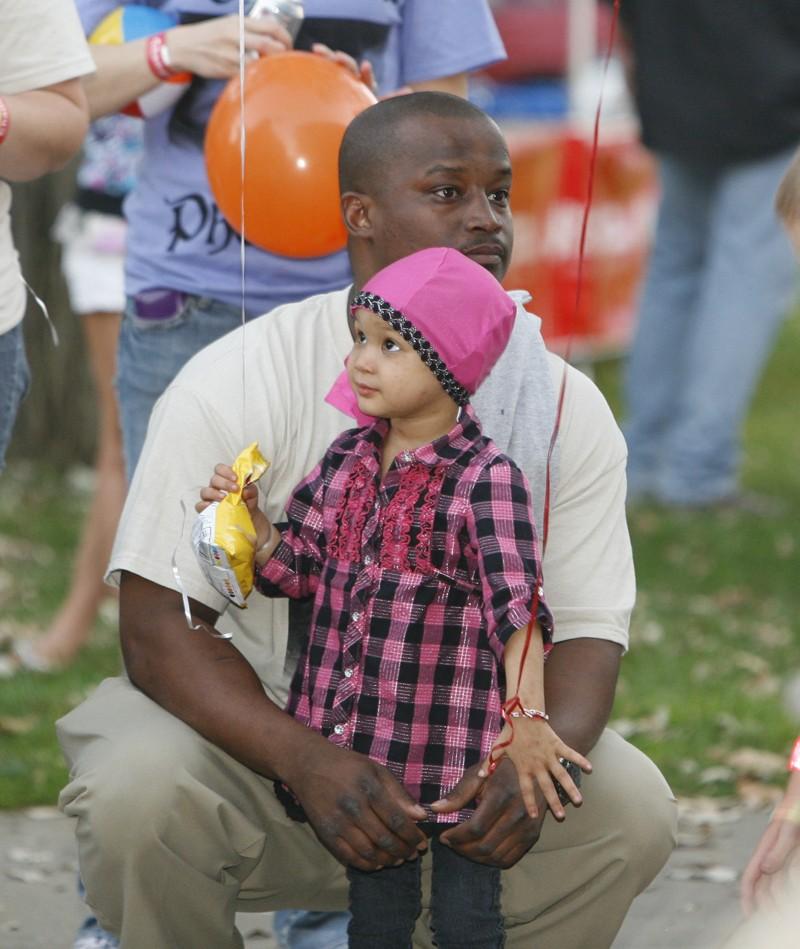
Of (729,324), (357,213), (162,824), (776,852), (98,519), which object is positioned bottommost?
(729,324)

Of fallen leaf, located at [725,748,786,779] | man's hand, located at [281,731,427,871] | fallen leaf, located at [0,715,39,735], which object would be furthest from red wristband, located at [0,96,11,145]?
fallen leaf, located at [725,748,786,779]

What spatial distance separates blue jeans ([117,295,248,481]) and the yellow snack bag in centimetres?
78

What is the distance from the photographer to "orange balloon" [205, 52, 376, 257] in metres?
3.22

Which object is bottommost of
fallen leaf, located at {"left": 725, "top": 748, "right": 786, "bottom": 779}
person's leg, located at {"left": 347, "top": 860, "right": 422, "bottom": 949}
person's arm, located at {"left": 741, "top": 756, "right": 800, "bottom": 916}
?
fallen leaf, located at {"left": 725, "top": 748, "right": 786, "bottom": 779}

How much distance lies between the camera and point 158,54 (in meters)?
3.37

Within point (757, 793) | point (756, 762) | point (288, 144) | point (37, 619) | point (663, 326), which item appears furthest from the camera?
point (663, 326)

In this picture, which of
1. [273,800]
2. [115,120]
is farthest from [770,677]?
[273,800]

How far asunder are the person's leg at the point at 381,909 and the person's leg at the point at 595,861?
9 centimetres

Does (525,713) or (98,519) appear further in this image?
(98,519)

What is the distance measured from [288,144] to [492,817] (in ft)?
4.18

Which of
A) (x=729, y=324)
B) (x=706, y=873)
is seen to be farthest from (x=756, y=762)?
(x=729, y=324)

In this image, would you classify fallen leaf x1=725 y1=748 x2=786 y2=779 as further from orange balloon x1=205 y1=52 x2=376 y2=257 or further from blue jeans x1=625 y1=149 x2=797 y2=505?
blue jeans x1=625 y1=149 x2=797 y2=505

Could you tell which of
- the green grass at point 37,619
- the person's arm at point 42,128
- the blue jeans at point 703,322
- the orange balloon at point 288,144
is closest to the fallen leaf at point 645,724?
the green grass at point 37,619

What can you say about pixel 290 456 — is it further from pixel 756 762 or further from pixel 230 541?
pixel 756 762
